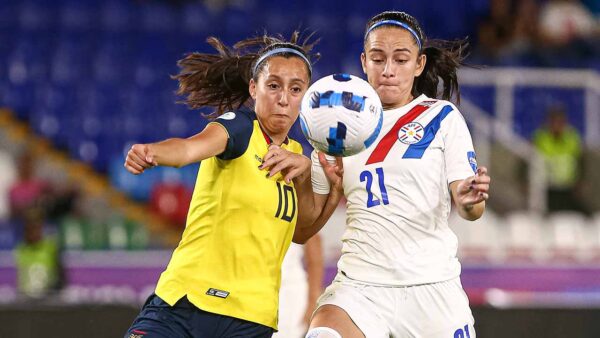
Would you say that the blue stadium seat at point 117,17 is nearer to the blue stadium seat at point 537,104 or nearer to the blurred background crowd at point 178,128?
the blurred background crowd at point 178,128

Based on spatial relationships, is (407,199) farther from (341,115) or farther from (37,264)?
(37,264)

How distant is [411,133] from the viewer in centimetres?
480

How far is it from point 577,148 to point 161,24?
5.84 metres

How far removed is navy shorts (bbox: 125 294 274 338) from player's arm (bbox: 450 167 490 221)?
1.04 metres

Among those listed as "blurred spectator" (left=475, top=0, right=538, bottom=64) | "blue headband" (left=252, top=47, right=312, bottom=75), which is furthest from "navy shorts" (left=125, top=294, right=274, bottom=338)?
"blurred spectator" (left=475, top=0, right=538, bottom=64)

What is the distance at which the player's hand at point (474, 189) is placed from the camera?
4355 millimetres

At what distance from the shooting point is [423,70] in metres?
5.23

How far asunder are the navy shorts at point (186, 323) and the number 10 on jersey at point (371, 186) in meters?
0.76

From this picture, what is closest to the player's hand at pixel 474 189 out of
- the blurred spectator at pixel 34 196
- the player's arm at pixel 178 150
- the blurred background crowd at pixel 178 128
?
the player's arm at pixel 178 150

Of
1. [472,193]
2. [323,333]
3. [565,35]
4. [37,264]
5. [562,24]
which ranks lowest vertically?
[37,264]

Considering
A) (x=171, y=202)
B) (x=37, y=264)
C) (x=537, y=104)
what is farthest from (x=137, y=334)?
(x=537, y=104)

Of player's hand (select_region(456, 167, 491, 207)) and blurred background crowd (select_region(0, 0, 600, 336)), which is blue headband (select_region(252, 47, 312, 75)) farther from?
blurred background crowd (select_region(0, 0, 600, 336))

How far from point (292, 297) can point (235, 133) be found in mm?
1982

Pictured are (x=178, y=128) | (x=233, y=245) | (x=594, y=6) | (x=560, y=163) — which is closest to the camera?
(x=233, y=245)
